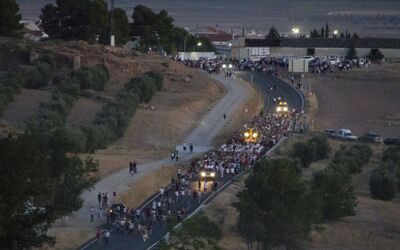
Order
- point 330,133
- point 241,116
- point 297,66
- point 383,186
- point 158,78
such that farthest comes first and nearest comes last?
point 297,66, point 158,78, point 241,116, point 330,133, point 383,186

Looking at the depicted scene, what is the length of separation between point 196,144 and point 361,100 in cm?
1591

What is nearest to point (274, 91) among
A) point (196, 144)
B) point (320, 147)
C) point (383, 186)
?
point (196, 144)

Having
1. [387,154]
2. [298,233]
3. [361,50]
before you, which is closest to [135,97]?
[387,154]

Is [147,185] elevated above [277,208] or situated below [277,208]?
below

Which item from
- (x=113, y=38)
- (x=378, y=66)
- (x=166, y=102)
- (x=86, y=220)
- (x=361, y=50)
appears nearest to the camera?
(x=86, y=220)

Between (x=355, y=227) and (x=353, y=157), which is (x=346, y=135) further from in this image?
(x=355, y=227)

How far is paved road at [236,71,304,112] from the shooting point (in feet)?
126

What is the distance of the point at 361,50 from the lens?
207 feet

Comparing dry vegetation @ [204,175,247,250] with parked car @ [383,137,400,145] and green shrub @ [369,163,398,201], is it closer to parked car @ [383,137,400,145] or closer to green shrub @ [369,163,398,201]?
green shrub @ [369,163,398,201]

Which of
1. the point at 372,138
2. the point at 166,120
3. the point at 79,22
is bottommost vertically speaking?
the point at 372,138

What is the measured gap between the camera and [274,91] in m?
42.3

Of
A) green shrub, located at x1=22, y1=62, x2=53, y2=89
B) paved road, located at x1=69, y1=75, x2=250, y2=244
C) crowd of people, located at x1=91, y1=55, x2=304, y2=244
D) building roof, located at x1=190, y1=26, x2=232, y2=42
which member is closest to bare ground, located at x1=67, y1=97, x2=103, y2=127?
green shrub, located at x1=22, y1=62, x2=53, y2=89

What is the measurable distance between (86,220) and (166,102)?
1724 centimetres

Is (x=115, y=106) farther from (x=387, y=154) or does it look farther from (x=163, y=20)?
(x=163, y=20)
